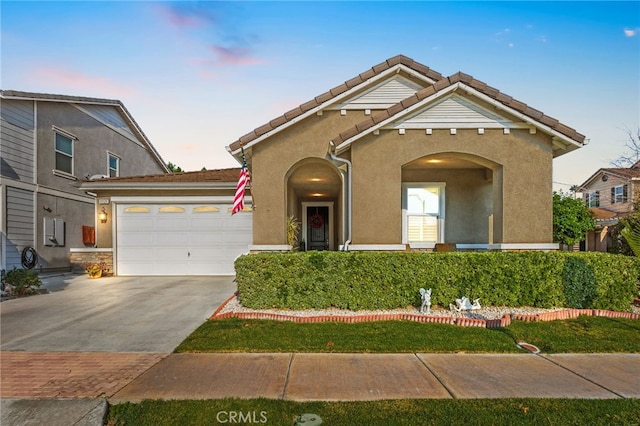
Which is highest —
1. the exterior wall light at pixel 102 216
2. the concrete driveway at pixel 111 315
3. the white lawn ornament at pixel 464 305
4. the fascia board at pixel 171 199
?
the fascia board at pixel 171 199

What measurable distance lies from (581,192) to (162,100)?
31418 mm

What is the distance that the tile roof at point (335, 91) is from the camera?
30.0 ft

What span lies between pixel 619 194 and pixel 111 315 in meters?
30.0

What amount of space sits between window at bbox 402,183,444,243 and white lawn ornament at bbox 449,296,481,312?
3.35m

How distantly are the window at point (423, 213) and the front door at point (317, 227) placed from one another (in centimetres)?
642

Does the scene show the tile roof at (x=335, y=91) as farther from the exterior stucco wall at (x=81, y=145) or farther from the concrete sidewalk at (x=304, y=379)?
the exterior stucco wall at (x=81, y=145)

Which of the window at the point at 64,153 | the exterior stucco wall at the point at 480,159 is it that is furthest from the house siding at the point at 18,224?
the exterior stucco wall at the point at 480,159

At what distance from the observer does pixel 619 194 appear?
23641mm

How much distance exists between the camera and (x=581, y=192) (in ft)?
92.8

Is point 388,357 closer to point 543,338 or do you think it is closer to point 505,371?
point 505,371

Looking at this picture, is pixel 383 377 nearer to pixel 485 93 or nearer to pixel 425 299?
pixel 425 299

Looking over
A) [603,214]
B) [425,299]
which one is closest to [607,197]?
[603,214]

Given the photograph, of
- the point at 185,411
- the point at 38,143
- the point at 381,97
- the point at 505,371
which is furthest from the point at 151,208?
the point at 505,371

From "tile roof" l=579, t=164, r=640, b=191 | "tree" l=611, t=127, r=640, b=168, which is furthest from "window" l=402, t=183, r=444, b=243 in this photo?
"tile roof" l=579, t=164, r=640, b=191
